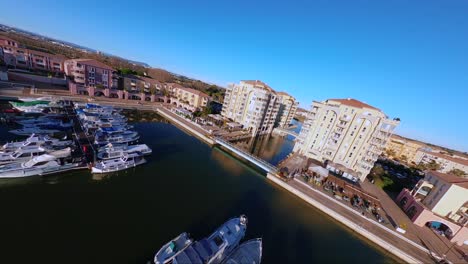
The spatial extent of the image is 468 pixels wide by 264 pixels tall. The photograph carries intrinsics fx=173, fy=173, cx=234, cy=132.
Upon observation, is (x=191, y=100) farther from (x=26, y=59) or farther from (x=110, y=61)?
(x=110, y=61)

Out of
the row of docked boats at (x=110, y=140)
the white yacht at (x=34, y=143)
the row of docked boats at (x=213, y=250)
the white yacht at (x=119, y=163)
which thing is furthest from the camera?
the row of docked boats at (x=110, y=140)

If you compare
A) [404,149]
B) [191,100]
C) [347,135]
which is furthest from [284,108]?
[404,149]

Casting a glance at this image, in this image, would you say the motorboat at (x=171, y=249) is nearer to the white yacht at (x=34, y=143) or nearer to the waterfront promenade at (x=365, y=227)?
the waterfront promenade at (x=365, y=227)

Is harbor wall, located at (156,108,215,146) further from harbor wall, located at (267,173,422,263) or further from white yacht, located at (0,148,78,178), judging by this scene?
white yacht, located at (0,148,78,178)

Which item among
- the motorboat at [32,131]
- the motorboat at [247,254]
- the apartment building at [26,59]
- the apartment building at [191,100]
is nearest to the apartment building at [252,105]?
the apartment building at [191,100]

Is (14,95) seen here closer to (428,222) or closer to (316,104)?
(316,104)

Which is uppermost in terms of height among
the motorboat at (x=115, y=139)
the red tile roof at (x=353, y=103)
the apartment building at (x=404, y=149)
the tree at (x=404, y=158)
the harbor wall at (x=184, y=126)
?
the red tile roof at (x=353, y=103)
